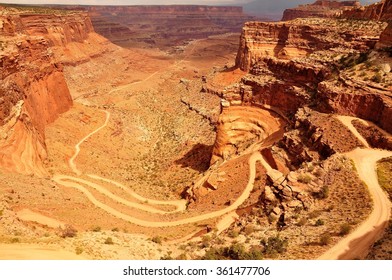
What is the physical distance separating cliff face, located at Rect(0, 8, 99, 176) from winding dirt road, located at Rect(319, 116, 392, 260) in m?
32.2

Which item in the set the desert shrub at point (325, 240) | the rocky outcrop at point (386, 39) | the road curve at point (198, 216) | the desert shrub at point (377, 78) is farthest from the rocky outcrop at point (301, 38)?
the desert shrub at point (325, 240)

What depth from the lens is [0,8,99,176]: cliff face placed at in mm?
38969

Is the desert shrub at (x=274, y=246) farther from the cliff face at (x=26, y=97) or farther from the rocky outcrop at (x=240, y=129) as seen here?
the cliff face at (x=26, y=97)

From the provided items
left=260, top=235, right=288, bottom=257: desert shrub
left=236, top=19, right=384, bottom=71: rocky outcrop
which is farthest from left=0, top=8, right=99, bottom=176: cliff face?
left=236, top=19, right=384, bottom=71: rocky outcrop

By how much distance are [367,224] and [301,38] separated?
219ft

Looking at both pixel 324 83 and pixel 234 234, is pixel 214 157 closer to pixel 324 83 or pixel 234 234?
pixel 324 83

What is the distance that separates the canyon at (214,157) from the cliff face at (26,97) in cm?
23

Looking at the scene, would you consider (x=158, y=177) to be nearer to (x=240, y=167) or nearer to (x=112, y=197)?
(x=112, y=197)

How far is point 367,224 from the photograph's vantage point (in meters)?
20.0

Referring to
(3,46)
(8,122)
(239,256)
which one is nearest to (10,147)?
(8,122)

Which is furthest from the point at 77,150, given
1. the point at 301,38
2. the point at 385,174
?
the point at 301,38

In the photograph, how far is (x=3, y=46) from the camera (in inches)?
1859

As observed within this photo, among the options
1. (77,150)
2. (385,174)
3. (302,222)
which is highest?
(385,174)

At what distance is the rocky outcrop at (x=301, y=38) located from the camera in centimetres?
6103
